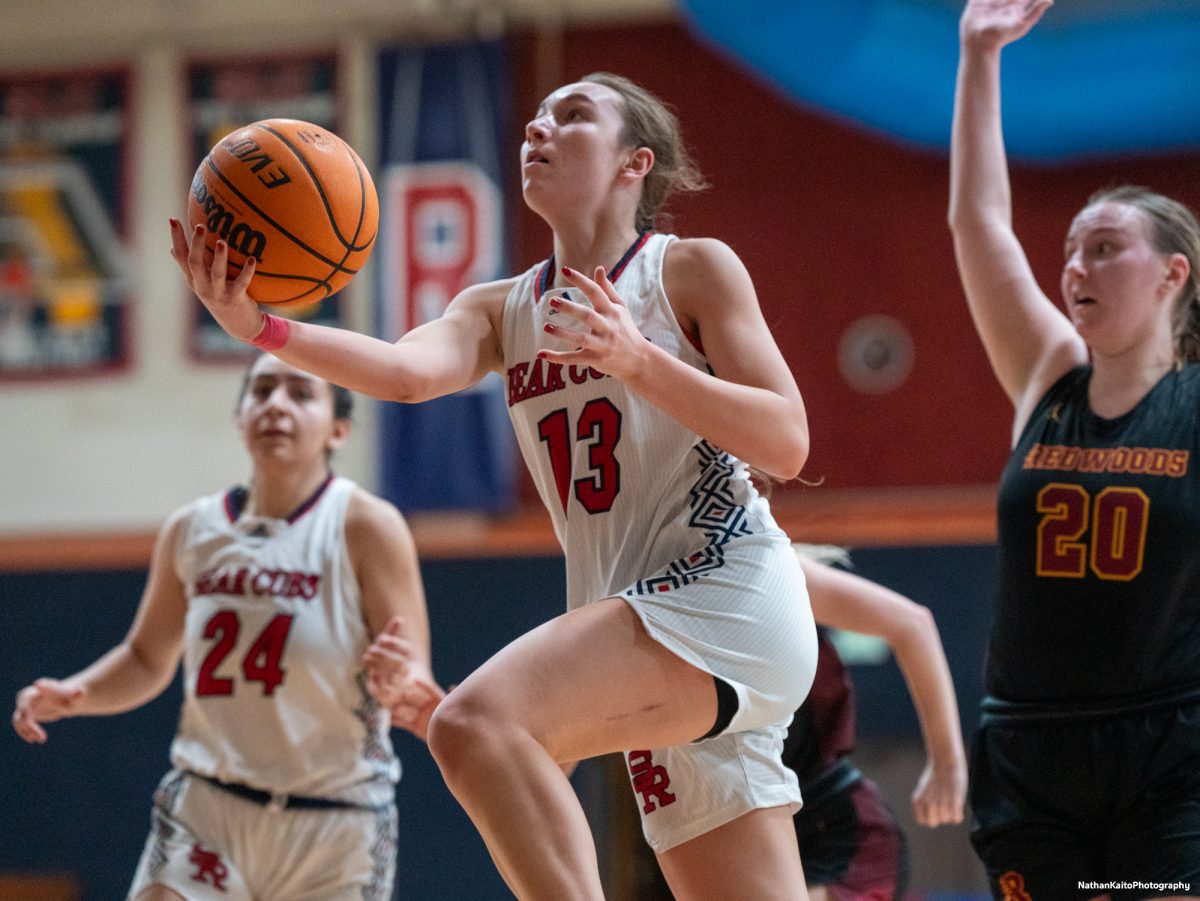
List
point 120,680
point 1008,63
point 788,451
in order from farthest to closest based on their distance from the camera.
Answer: point 1008,63
point 120,680
point 788,451

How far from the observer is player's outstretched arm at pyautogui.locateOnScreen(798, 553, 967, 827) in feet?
→ 12.8

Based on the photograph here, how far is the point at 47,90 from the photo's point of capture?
1170 cm

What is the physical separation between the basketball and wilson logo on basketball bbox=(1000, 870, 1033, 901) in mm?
2013

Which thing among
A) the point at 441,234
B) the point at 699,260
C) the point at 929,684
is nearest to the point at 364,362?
the point at 699,260

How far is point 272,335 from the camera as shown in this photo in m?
2.77

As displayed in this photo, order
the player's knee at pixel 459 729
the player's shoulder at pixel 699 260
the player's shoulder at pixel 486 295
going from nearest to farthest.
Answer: the player's knee at pixel 459 729 → the player's shoulder at pixel 699 260 → the player's shoulder at pixel 486 295

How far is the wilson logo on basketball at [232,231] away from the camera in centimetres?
282

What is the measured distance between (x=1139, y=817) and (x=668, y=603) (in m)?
1.27

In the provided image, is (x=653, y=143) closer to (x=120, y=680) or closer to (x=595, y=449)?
(x=595, y=449)

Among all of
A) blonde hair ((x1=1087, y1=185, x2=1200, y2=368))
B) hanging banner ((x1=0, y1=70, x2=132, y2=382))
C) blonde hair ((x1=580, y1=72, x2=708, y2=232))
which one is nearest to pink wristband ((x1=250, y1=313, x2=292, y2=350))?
blonde hair ((x1=580, y1=72, x2=708, y2=232))

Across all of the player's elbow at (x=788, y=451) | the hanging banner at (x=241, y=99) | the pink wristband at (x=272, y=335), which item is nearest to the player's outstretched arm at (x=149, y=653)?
the pink wristband at (x=272, y=335)

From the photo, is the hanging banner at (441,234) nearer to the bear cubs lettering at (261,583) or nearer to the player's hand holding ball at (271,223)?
the bear cubs lettering at (261,583)

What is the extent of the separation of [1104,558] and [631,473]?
1219 millimetres

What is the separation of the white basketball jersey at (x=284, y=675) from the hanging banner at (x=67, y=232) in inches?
305
